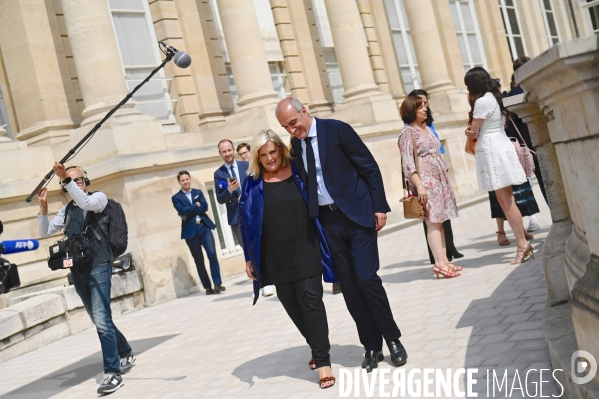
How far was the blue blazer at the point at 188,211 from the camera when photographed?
1115cm

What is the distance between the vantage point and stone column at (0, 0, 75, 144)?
12812 millimetres

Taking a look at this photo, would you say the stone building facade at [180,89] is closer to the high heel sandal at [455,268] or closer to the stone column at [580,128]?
the high heel sandal at [455,268]

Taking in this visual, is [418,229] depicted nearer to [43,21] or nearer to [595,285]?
[43,21]

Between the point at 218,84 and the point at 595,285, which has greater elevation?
the point at 218,84

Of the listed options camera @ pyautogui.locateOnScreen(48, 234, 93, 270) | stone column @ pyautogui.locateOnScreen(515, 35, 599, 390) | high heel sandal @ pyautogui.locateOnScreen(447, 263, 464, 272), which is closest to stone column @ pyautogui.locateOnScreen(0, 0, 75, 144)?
camera @ pyautogui.locateOnScreen(48, 234, 93, 270)

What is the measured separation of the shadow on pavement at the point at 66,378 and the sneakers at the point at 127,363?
276 millimetres

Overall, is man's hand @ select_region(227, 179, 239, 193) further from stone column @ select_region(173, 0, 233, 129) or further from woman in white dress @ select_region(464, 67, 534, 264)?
stone column @ select_region(173, 0, 233, 129)

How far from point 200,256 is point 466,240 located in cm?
353

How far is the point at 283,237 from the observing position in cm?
536

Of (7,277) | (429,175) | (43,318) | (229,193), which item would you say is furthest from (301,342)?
(43,318)

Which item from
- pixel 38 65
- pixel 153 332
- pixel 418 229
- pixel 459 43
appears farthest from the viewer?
pixel 459 43

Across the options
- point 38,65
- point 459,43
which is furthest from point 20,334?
point 459,43

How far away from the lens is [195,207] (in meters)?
11.1

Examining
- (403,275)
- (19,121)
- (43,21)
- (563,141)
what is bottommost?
(403,275)
